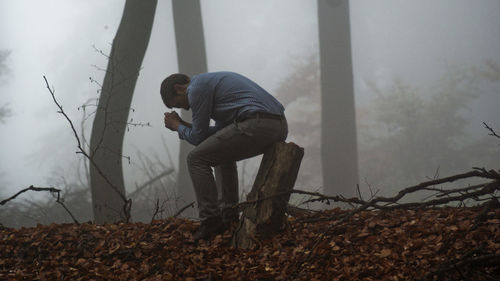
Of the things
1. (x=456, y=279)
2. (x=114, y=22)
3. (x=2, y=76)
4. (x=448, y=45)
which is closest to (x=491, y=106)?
(x=448, y=45)

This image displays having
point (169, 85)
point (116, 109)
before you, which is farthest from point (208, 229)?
point (116, 109)

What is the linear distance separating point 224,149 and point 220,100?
0.43 m

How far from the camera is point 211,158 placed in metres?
4.05

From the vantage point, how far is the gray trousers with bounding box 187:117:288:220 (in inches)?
157

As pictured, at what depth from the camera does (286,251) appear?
12.1 ft

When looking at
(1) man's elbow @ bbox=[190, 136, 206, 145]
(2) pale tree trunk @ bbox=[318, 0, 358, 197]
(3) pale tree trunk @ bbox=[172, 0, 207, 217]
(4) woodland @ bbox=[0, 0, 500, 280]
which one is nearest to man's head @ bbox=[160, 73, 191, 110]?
(1) man's elbow @ bbox=[190, 136, 206, 145]

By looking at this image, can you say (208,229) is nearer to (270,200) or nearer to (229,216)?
(229,216)

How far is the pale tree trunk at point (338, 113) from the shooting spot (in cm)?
1049

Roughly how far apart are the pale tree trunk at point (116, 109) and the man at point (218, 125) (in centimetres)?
302

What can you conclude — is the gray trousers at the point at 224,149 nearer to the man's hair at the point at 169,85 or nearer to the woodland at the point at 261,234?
the woodland at the point at 261,234

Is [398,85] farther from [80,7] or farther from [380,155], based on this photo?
[80,7]

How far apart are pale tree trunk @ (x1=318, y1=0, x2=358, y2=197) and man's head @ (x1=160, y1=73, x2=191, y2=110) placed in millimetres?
6700

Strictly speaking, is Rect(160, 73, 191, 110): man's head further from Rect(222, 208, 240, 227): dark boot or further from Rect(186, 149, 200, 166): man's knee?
Rect(222, 208, 240, 227): dark boot

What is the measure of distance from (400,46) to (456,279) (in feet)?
66.5
